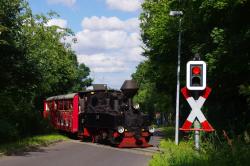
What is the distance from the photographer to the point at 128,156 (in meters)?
21.8

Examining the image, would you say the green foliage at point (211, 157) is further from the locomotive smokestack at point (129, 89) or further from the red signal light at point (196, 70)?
the locomotive smokestack at point (129, 89)

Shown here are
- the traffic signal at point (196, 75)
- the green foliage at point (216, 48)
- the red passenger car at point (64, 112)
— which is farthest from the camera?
the red passenger car at point (64, 112)

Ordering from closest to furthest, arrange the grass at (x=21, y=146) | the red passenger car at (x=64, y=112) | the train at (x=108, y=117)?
1. the grass at (x=21, y=146)
2. the train at (x=108, y=117)
3. the red passenger car at (x=64, y=112)

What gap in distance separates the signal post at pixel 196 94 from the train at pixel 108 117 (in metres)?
13.8

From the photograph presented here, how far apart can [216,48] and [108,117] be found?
21.1 ft

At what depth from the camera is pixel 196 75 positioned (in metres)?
12.9

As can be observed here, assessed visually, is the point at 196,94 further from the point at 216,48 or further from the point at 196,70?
the point at 216,48

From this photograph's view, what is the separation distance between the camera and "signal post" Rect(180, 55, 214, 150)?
42.1 ft

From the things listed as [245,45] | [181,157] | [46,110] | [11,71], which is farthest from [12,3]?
[46,110]

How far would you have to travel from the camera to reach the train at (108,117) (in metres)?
27.5

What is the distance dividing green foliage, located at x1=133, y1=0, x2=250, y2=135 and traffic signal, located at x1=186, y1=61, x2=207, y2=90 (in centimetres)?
699

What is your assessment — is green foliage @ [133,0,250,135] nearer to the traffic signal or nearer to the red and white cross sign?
the red and white cross sign

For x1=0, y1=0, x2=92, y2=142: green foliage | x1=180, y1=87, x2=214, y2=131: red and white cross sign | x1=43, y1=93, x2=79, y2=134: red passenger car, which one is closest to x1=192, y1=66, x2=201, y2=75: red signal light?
x1=180, y1=87, x2=214, y2=131: red and white cross sign

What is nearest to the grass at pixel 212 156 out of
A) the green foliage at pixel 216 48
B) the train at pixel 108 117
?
the green foliage at pixel 216 48
